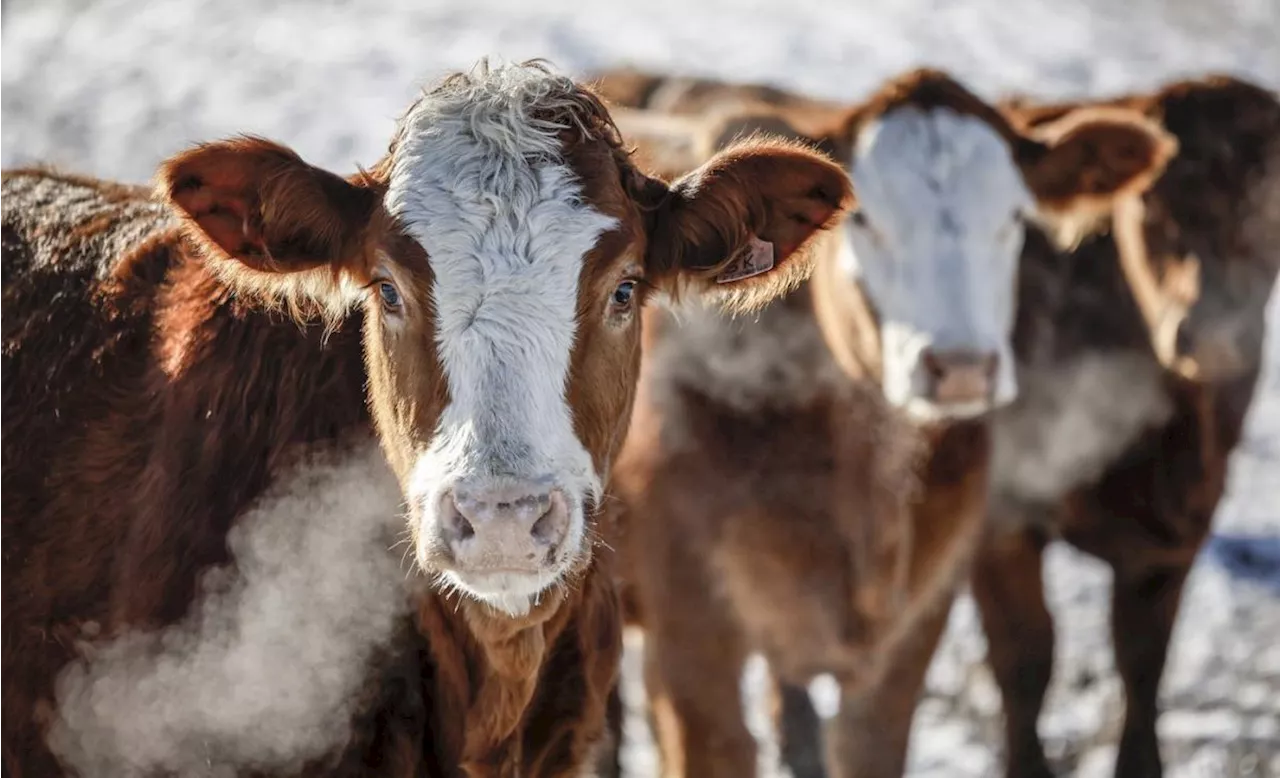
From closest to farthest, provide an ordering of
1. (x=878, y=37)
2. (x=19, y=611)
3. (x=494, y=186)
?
(x=494, y=186) < (x=19, y=611) < (x=878, y=37)

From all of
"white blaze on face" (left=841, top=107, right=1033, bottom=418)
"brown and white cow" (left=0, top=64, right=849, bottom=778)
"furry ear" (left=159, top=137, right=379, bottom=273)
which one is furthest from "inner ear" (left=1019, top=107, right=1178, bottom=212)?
"furry ear" (left=159, top=137, right=379, bottom=273)

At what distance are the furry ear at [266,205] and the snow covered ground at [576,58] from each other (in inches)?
169

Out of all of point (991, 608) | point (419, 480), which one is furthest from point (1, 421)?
point (991, 608)

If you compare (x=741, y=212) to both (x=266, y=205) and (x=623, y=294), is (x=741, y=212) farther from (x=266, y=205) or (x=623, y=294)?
(x=266, y=205)

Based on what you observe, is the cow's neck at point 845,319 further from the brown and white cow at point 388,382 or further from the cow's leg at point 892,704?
the brown and white cow at point 388,382

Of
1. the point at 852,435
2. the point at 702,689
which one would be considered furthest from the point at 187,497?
the point at 852,435

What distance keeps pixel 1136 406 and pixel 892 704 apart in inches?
67.7

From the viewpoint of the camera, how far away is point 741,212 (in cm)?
346

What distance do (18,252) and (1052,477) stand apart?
144 inches

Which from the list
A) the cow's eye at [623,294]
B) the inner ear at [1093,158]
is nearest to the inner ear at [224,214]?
the cow's eye at [623,294]

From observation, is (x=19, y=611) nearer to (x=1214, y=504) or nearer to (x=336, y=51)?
(x=1214, y=504)

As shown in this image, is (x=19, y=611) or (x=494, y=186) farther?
(x=19, y=611)

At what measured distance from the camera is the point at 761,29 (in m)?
15.1

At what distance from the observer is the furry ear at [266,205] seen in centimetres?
324
